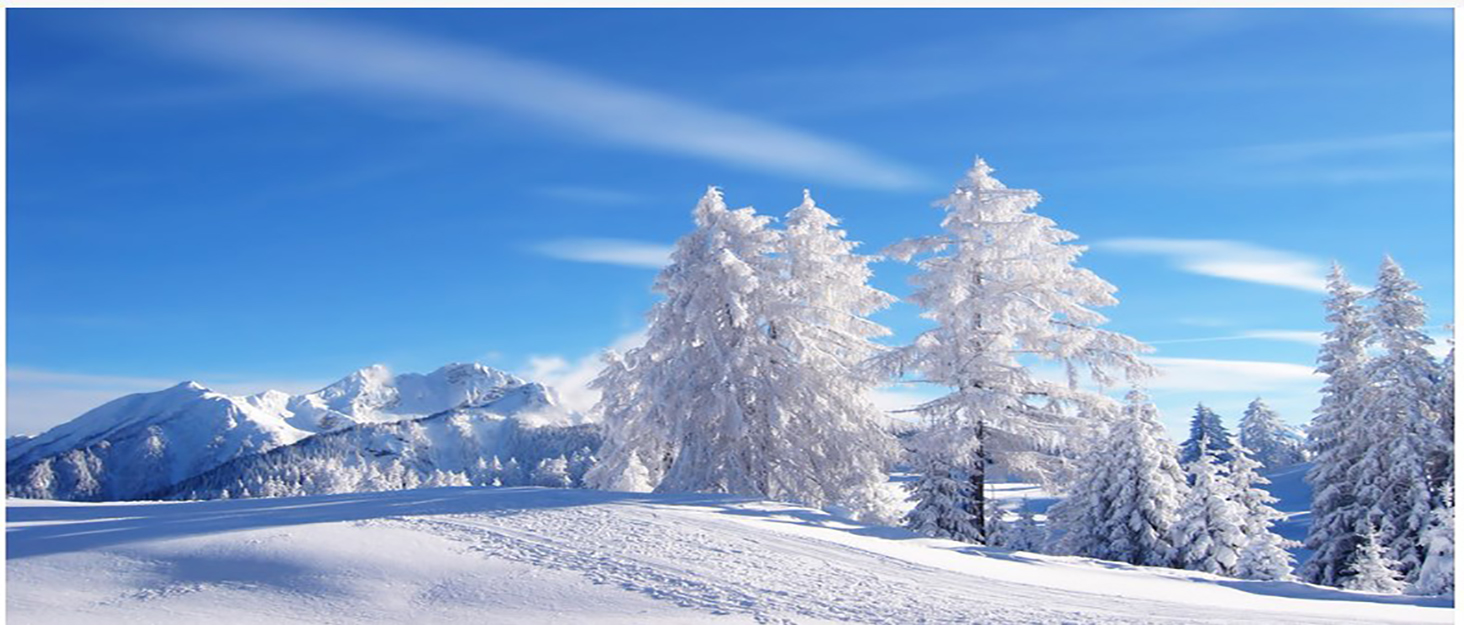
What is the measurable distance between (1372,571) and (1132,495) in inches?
319

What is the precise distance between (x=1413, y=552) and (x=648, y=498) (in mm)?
22576

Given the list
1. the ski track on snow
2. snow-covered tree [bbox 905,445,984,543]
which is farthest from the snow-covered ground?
snow-covered tree [bbox 905,445,984,543]

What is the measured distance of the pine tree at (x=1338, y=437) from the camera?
91.0ft

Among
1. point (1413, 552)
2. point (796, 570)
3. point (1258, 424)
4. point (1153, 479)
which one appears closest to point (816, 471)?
point (796, 570)

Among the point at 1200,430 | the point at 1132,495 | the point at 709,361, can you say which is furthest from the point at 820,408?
the point at 1200,430

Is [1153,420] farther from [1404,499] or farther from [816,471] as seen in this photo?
[816,471]

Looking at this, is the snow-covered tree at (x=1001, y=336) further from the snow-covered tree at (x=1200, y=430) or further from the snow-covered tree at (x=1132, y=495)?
the snow-covered tree at (x=1200, y=430)

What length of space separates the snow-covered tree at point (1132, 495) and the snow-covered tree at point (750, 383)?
9.97m

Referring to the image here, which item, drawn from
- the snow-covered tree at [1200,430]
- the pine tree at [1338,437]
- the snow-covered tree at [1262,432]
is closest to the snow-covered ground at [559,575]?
the pine tree at [1338,437]

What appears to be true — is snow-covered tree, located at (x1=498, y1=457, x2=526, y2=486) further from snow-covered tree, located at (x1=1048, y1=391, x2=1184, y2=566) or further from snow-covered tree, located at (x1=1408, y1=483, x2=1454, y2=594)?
snow-covered tree, located at (x1=1408, y1=483, x2=1454, y2=594)

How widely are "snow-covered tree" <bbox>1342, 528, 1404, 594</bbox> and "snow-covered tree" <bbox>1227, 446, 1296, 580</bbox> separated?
1801mm

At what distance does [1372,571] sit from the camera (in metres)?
23.7

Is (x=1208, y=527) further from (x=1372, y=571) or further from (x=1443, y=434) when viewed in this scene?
(x=1443, y=434)

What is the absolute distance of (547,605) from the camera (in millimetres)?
10844
